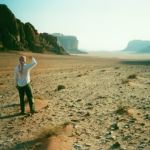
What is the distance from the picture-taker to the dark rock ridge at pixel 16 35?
9105 cm

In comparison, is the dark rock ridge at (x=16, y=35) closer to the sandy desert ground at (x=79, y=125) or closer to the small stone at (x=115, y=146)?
the sandy desert ground at (x=79, y=125)

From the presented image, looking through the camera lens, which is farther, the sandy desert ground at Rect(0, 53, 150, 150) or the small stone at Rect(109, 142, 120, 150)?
the sandy desert ground at Rect(0, 53, 150, 150)

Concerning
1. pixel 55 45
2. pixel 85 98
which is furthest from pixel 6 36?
pixel 85 98

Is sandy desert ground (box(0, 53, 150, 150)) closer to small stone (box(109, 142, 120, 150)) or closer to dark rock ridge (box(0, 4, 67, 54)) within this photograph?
small stone (box(109, 142, 120, 150))

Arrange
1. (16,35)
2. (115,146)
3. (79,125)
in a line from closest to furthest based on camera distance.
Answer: (115,146) < (79,125) < (16,35)

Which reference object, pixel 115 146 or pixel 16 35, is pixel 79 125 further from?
pixel 16 35

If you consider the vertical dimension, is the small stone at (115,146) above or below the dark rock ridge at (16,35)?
below

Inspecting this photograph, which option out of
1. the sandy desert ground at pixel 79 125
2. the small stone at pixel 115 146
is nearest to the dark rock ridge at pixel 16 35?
the sandy desert ground at pixel 79 125

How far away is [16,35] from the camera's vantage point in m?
96.0

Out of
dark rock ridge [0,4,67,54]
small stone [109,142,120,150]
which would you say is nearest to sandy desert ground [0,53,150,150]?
small stone [109,142,120,150]

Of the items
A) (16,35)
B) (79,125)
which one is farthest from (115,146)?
(16,35)

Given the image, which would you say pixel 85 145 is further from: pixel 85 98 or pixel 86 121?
pixel 85 98

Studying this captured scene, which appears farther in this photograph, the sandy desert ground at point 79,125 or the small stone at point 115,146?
the sandy desert ground at point 79,125

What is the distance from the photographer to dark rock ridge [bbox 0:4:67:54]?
9105 cm
